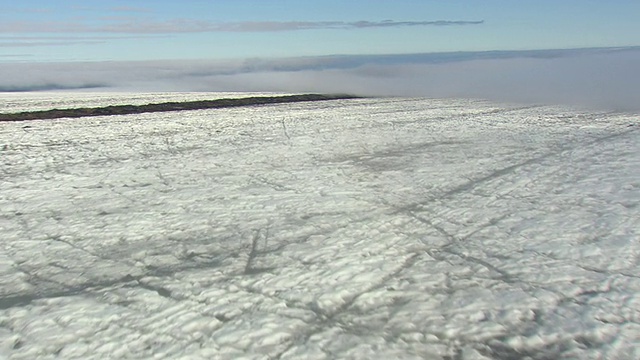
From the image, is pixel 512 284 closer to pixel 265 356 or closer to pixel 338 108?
pixel 265 356

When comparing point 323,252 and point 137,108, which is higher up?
point 137,108

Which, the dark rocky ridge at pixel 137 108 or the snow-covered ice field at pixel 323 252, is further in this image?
the dark rocky ridge at pixel 137 108


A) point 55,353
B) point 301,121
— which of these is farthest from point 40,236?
point 301,121

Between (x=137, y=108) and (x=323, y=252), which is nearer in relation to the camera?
(x=323, y=252)

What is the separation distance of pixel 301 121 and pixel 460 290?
18.3ft

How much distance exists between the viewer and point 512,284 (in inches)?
82.4

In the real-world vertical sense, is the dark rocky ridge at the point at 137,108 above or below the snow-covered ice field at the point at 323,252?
above

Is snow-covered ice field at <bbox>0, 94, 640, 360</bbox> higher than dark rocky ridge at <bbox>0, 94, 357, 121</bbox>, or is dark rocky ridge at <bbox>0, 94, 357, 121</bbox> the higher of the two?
dark rocky ridge at <bbox>0, 94, 357, 121</bbox>

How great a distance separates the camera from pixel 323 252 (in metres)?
2.47

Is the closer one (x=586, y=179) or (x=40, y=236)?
(x=40, y=236)

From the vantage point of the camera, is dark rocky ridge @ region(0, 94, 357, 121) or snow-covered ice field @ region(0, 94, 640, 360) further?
dark rocky ridge @ region(0, 94, 357, 121)

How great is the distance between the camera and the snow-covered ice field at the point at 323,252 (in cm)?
175

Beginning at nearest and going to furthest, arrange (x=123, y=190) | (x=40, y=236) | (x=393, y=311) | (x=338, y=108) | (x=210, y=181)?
(x=393, y=311) < (x=40, y=236) < (x=123, y=190) < (x=210, y=181) < (x=338, y=108)

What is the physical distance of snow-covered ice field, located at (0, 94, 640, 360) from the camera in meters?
1.75
